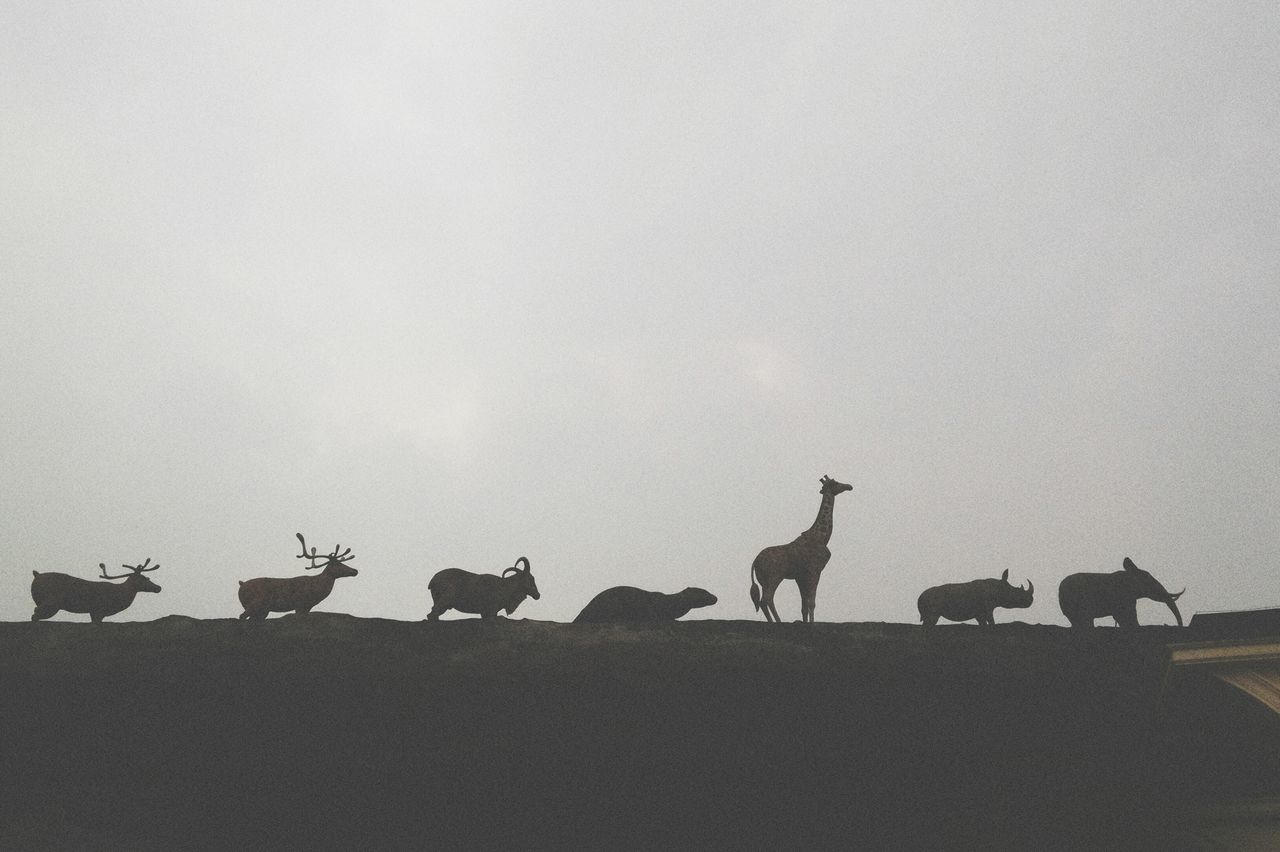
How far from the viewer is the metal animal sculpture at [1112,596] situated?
8289 millimetres

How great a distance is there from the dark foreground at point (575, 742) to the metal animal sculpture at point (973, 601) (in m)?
1.82

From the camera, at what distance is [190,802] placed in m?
6.13

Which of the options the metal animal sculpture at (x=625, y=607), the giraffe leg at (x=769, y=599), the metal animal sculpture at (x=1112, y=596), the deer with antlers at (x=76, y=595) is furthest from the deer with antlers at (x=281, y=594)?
the metal animal sculpture at (x=1112, y=596)

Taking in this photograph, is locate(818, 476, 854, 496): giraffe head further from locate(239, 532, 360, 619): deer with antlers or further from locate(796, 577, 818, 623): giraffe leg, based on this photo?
locate(239, 532, 360, 619): deer with antlers

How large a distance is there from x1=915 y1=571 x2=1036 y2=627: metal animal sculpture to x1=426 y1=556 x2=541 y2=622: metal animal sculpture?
5063 mm

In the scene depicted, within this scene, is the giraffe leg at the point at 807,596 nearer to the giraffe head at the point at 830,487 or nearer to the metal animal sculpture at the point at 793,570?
the metal animal sculpture at the point at 793,570

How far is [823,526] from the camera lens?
10.7 m

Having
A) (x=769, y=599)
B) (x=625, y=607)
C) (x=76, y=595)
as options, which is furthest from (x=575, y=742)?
(x=76, y=595)

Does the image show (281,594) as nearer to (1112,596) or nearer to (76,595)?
(76,595)

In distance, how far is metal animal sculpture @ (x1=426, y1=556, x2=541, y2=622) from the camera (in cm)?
823

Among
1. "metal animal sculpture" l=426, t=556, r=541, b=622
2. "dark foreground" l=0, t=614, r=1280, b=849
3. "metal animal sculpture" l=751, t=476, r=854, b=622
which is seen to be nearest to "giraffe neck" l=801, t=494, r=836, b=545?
"metal animal sculpture" l=751, t=476, r=854, b=622

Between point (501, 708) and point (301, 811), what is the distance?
6.11 feet

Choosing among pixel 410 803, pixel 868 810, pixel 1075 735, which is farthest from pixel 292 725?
pixel 1075 735

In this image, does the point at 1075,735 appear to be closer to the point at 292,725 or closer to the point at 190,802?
the point at 292,725
